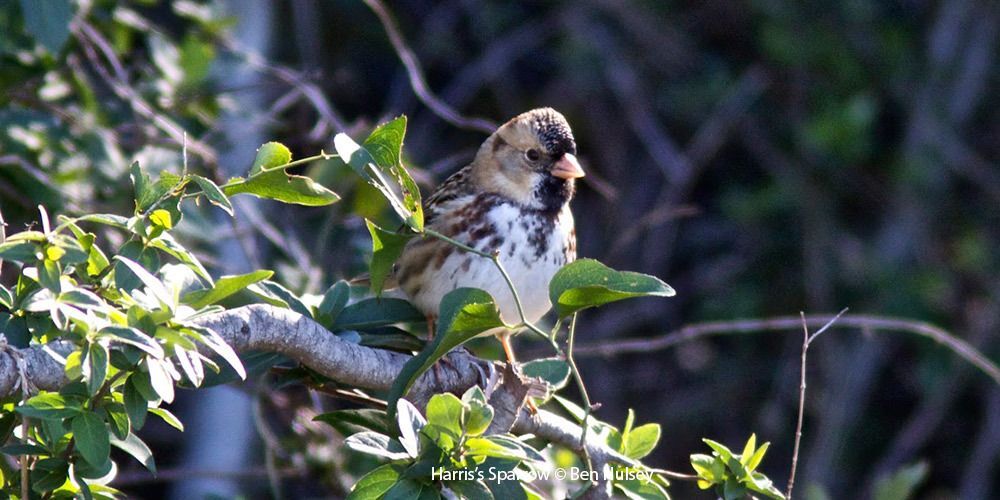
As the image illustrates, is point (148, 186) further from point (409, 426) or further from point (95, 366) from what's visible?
point (409, 426)

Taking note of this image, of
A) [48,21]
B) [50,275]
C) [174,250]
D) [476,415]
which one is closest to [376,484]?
[476,415]

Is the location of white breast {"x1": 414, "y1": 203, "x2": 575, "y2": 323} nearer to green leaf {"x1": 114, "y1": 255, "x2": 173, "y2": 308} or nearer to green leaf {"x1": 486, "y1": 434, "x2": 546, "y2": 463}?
green leaf {"x1": 486, "y1": 434, "x2": 546, "y2": 463}

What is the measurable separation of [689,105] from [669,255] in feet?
1.90

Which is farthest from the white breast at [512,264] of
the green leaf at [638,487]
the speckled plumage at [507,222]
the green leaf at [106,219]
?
the green leaf at [106,219]

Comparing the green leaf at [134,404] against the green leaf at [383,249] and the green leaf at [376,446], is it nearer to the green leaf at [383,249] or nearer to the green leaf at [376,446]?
the green leaf at [376,446]

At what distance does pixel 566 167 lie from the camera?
2787mm

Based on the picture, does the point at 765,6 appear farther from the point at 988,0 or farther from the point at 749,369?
the point at 749,369

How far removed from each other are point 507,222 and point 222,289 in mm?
1136

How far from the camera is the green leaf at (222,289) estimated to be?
1.63m

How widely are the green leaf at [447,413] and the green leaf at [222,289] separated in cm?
26

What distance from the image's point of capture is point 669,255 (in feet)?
15.6

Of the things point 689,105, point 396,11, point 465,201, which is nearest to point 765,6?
point 689,105

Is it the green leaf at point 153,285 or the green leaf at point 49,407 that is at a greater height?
the green leaf at point 153,285

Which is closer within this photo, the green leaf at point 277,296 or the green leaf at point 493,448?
the green leaf at point 493,448
